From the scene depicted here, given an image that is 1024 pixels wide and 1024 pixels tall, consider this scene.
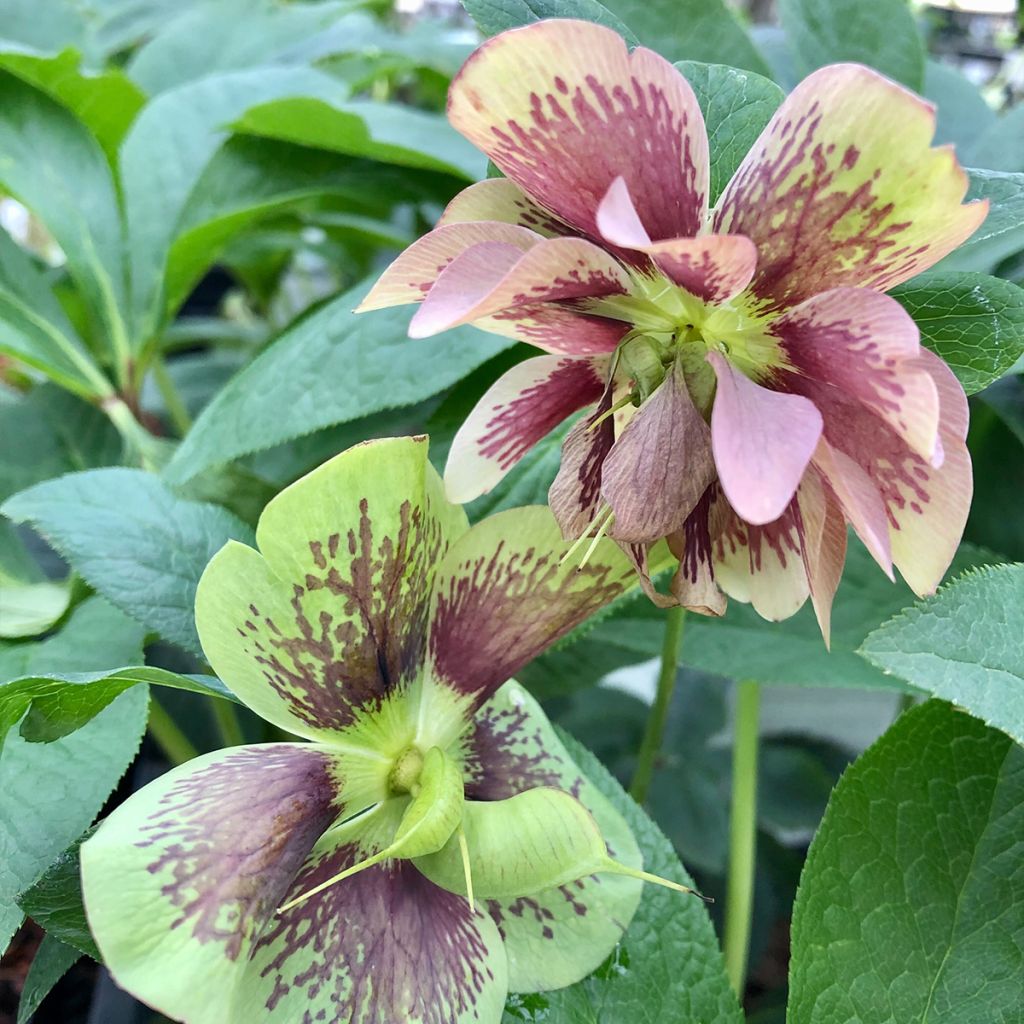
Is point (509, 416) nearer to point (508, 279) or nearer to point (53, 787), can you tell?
point (508, 279)

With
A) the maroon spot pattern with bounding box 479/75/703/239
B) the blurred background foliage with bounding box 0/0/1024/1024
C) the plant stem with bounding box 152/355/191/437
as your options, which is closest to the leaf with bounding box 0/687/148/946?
the blurred background foliage with bounding box 0/0/1024/1024

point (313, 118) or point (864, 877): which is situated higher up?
point (313, 118)

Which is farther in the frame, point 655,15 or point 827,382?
point 655,15

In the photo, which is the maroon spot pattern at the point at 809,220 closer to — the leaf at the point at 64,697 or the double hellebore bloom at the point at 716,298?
the double hellebore bloom at the point at 716,298

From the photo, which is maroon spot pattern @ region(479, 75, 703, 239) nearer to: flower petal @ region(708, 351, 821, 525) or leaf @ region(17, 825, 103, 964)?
flower petal @ region(708, 351, 821, 525)

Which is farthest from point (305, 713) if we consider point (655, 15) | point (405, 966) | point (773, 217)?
point (655, 15)

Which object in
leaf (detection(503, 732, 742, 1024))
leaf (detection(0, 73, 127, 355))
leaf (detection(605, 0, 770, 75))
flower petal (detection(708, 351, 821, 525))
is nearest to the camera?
flower petal (detection(708, 351, 821, 525))

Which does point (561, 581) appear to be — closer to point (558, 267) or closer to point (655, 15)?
point (558, 267)

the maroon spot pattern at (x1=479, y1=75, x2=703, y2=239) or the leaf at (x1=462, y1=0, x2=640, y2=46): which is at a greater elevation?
the leaf at (x1=462, y1=0, x2=640, y2=46)

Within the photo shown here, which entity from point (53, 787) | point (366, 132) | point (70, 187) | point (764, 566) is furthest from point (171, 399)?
point (764, 566)
